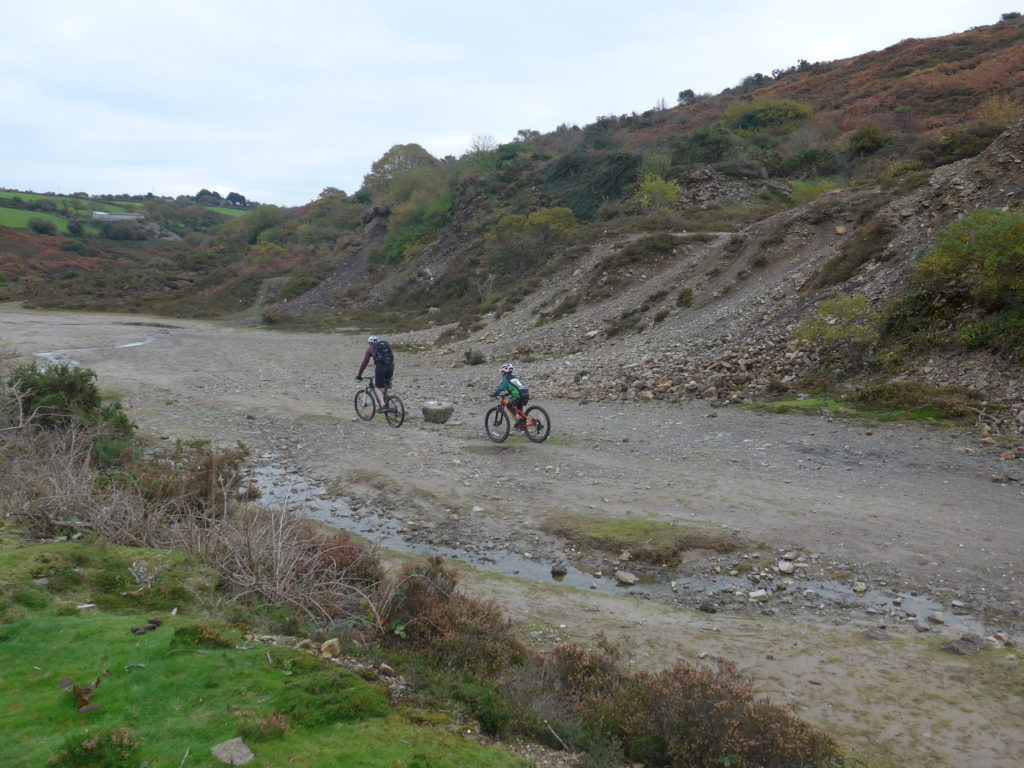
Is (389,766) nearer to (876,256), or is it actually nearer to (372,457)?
(372,457)

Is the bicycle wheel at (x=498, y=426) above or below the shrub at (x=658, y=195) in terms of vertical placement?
below

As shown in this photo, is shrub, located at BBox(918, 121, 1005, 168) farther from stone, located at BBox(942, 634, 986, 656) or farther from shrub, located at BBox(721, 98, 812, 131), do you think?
Answer: shrub, located at BBox(721, 98, 812, 131)

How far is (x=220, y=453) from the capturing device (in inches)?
451

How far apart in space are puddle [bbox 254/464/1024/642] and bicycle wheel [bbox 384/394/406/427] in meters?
4.83

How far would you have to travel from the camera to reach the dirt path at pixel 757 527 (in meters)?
4.84

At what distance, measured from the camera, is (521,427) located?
12.5m

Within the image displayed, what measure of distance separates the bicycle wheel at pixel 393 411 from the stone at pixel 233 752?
11.7 metres

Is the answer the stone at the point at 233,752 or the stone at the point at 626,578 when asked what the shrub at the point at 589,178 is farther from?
the stone at the point at 233,752

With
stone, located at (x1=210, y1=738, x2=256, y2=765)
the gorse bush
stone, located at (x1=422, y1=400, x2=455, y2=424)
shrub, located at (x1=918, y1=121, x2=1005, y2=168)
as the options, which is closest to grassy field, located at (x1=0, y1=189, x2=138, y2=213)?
stone, located at (x1=422, y1=400, x2=455, y2=424)

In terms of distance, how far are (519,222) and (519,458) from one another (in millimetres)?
29349

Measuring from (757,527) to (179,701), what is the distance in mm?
6628

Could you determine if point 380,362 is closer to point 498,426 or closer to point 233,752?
point 498,426

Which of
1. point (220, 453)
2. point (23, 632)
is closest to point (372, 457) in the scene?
point (220, 453)

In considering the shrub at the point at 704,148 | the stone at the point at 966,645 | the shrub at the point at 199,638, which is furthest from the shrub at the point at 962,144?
the shrub at the point at 199,638
